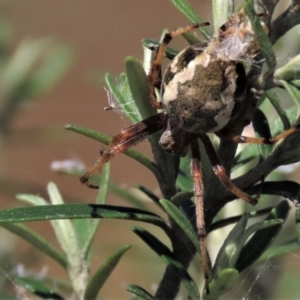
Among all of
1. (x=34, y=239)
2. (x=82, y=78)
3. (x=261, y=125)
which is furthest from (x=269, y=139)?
(x=82, y=78)

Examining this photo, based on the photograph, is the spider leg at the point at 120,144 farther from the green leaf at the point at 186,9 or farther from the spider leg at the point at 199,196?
the green leaf at the point at 186,9

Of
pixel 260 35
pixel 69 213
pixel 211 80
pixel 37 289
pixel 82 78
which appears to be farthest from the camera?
pixel 82 78

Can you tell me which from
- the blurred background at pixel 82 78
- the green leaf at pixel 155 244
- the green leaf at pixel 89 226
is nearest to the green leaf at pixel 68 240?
the green leaf at pixel 89 226

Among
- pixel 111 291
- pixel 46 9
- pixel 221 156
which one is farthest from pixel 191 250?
pixel 46 9

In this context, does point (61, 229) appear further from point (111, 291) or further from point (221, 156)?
point (111, 291)

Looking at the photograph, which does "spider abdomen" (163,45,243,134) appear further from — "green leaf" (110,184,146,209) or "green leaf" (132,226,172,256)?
"green leaf" (110,184,146,209)

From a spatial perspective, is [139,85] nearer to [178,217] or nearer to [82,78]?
[178,217]

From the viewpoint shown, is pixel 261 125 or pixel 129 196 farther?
pixel 129 196
